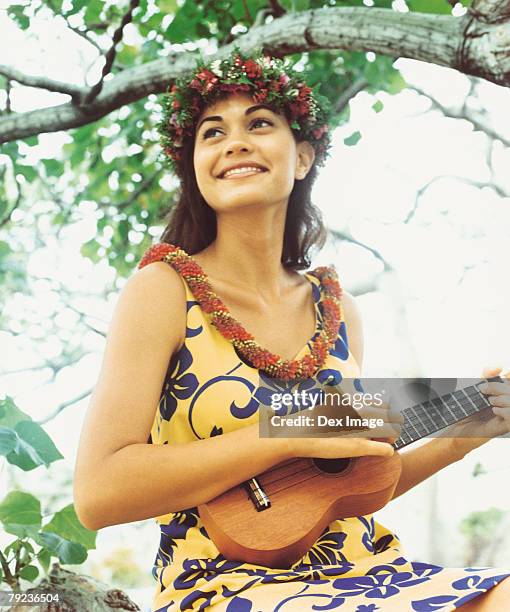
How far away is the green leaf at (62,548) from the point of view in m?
1.75

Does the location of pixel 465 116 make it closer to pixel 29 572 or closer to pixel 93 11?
pixel 93 11

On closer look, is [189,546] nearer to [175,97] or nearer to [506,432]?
[506,432]

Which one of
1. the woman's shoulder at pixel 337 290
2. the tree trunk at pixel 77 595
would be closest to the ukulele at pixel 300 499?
the woman's shoulder at pixel 337 290

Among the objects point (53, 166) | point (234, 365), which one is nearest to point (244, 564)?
point (234, 365)

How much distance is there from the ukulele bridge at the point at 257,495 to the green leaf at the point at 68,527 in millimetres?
773

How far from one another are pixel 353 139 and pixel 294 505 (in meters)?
1.78

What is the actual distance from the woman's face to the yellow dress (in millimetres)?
202

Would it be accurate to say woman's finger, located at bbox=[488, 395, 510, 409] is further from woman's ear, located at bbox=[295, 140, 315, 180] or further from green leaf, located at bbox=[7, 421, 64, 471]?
green leaf, located at bbox=[7, 421, 64, 471]

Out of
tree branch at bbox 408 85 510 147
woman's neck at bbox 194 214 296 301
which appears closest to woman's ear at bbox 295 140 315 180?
woman's neck at bbox 194 214 296 301

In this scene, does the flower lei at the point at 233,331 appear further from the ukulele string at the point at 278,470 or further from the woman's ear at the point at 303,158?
the woman's ear at the point at 303,158

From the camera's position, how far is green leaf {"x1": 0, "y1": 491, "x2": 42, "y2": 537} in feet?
5.92

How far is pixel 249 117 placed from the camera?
1.45 m

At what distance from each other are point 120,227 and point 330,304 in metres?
1.58

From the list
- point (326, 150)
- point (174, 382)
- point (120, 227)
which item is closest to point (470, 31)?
point (326, 150)
